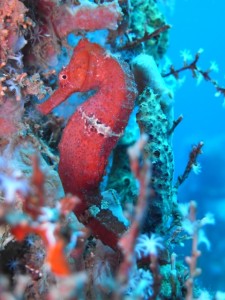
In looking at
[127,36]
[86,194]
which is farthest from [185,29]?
[86,194]

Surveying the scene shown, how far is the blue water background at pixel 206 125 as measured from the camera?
10.7 meters

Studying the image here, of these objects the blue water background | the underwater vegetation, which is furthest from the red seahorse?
the blue water background

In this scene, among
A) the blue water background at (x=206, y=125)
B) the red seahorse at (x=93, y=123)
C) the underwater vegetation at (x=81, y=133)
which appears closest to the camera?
the underwater vegetation at (x=81, y=133)

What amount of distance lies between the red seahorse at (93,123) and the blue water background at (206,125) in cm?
132

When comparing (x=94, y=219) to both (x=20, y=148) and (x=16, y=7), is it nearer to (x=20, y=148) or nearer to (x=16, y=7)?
(x=20, y=148)

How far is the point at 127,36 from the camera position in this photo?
148 inches

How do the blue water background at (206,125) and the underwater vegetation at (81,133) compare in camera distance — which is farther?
the blue water background at (206,125)

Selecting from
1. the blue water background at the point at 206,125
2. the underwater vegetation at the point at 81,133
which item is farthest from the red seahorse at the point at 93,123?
the blue water background at the point at 206,125

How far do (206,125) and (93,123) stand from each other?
1402 cm

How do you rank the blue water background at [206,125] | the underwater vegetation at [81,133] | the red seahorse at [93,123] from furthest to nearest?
the blue water background at [206,125] < the red seahorse at [93,123] < the underwater vegetation at [81,133]

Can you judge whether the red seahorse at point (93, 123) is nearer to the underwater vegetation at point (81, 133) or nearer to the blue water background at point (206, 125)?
the underwater vegetation at point (81, 133)

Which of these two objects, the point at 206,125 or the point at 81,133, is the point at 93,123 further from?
the point at 206,125

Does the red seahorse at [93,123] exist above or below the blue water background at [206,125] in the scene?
below

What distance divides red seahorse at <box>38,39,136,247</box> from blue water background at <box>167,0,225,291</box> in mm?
1316
